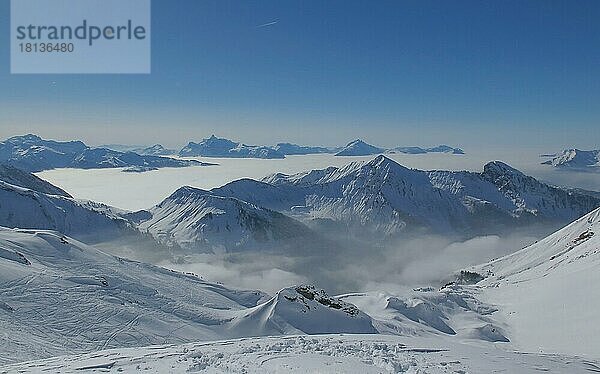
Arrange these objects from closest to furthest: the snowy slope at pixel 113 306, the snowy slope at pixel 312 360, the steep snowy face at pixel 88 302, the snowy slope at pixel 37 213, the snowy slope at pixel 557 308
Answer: the snowy slope at pixel 312 360 → the steep snowy face at pixel 88 302 → the snowy slope at pixel 113 306 → the snowy slope at pixel 557 308 → the snowy slope at pixel 37 213

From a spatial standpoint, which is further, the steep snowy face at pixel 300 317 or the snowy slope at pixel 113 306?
the steep snowy face at pixel 300 317

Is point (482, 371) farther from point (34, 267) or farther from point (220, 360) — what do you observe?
point (34, 267)

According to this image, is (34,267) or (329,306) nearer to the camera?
(34,267)

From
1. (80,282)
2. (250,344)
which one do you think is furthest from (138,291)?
(250,344)

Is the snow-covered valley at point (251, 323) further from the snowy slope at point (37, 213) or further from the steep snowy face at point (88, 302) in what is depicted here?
the snowy slope at point (37, 213)

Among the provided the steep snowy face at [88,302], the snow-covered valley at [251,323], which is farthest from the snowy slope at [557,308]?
the steep snowy face at [88,302]

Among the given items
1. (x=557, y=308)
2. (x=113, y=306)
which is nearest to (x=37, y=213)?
(x=113, y=306)
